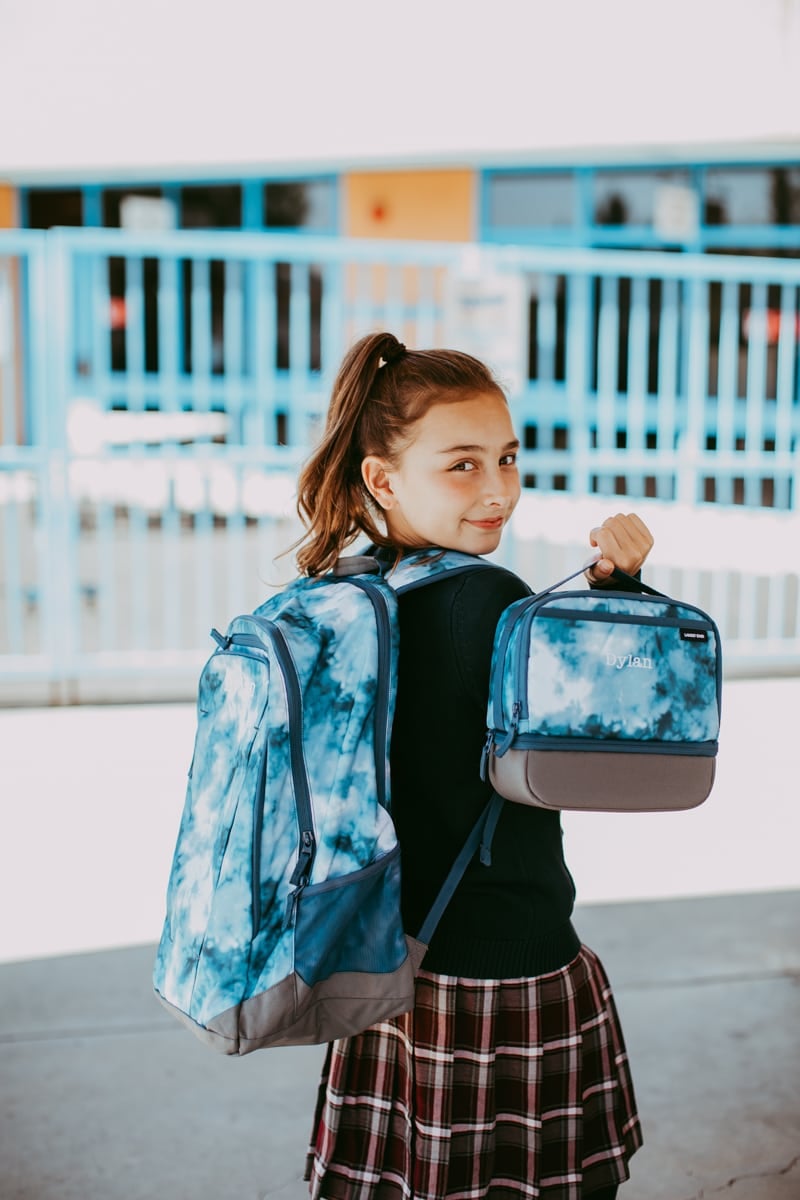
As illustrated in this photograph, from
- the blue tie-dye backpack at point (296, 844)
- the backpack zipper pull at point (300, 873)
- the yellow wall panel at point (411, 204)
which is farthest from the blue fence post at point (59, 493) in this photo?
the yellow wall panel at point (411, 204)

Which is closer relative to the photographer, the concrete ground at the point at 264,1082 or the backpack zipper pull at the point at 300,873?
the backpack zipper pull at the point at 300,873

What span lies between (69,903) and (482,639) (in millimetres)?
2512

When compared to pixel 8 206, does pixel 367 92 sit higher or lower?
Result: higher

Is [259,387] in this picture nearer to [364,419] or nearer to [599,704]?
[364,419]

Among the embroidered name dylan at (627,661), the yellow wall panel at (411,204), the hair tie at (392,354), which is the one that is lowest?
the embroidered name dylan at (627,661)

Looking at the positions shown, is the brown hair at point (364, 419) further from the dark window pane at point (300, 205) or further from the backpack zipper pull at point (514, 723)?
the dark window pane at point (300, 205)

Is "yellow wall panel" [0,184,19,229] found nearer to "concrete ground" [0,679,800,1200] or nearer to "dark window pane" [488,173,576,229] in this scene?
Answer: "dark window pane" [488,173,576,229]

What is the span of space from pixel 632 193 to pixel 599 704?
40.8 feet

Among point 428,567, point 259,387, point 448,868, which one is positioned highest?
point 259,387

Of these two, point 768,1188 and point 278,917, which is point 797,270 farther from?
point 278,917

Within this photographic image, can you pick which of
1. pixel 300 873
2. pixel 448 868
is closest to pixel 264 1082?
pixel 448 868

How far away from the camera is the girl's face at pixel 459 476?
1.70 metres

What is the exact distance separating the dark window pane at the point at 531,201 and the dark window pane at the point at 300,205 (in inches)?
65.9

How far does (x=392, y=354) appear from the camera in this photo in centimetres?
181
